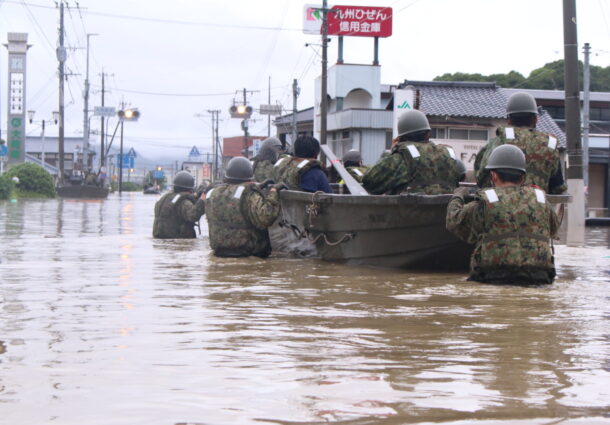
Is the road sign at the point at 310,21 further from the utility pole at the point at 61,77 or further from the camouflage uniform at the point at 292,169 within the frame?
the camouflage uniform at the point at 292,169

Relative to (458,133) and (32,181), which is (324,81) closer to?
(458,133)

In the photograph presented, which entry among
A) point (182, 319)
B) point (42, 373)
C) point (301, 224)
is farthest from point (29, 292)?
point (301, 224)

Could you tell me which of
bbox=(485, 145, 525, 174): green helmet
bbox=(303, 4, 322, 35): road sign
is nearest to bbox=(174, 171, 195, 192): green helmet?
bbox=(485, 145, 525, 174): green helmet

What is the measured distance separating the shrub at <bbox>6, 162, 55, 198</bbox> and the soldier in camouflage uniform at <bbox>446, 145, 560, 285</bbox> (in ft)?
135

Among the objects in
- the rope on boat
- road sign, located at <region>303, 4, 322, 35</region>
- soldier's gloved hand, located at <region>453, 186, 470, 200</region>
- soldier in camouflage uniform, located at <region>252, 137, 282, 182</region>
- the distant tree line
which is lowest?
the rope on boat

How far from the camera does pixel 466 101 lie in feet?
121

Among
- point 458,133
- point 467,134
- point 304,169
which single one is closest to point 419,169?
point 304,169

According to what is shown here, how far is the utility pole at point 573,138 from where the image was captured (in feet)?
44.4

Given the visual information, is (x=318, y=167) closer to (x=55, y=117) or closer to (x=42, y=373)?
(x=42, y=373)

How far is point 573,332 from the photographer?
494 centimetres

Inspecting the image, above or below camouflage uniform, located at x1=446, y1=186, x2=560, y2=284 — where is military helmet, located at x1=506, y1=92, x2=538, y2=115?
above

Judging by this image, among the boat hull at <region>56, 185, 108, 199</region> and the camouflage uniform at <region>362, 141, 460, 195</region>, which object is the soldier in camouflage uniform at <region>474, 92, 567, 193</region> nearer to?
the camouflage uniform at <region>362, 141, 460, 195</region>

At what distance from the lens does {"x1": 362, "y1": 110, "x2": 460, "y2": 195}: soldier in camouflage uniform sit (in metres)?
8.61

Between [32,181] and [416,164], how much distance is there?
40324 mm
